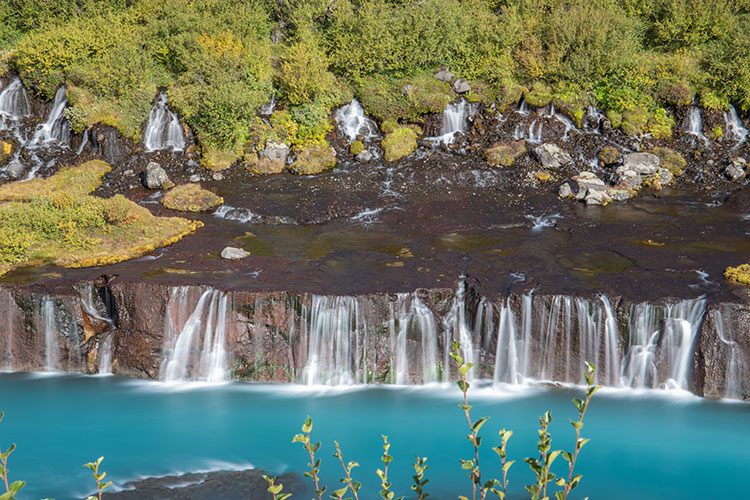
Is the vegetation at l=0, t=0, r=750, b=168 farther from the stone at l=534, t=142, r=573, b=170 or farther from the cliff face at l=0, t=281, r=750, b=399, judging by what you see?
the cliff face at l=0, t=281, r=750, b=399

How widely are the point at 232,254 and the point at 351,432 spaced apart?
654cm

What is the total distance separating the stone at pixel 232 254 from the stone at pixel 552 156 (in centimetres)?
1271

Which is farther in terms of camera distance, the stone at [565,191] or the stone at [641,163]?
the stone at [641,163]

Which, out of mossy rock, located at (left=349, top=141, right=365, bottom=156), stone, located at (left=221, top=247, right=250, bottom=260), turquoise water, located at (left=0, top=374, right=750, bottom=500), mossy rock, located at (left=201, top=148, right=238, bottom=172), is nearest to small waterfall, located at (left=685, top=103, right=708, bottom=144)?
mossy rock, located at (left=349, top=141, right=365, bottom=156)

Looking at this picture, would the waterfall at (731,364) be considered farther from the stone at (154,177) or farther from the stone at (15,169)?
the stone at (15,169)

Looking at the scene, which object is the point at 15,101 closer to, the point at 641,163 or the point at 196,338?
the point at 196,338

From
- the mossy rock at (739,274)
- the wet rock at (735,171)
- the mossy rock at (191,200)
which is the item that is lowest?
the mossy rock at (739,274)

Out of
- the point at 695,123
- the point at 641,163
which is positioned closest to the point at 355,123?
the point at 641,163

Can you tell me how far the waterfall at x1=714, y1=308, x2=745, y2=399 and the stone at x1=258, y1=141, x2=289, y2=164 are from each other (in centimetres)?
1703

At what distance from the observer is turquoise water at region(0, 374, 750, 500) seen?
44.7 ft

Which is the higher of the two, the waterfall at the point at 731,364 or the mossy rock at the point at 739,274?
the mossy rock at the point at 739,274

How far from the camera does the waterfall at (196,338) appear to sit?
17.0 meters

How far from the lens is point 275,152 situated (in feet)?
90.7

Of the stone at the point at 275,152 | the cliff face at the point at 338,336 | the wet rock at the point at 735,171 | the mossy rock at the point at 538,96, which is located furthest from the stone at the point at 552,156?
the cliff face at the point at 338,336
